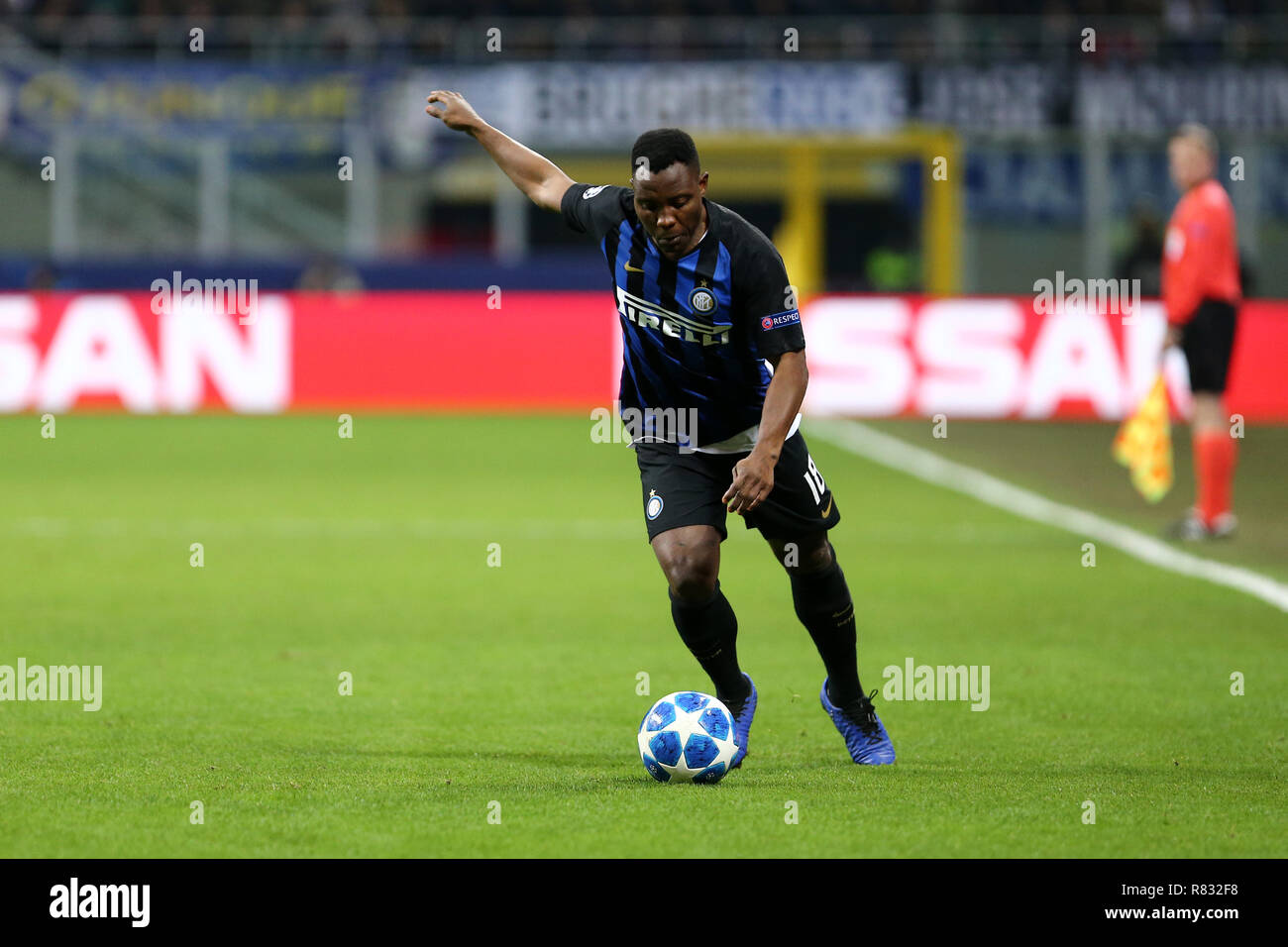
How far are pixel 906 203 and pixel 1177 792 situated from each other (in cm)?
3064

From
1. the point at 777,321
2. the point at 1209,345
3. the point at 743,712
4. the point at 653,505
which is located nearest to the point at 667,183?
the point at 777,321

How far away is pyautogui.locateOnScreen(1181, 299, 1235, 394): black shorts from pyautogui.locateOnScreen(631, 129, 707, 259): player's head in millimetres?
7174

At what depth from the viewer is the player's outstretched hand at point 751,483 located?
5770 mm

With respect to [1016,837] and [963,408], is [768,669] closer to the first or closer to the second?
[1016,837]

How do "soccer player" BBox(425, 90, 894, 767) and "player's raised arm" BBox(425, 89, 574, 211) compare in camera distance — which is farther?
"player's raised arm" BBox(425, 89, 574, 211)

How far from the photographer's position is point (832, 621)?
6.37 meters

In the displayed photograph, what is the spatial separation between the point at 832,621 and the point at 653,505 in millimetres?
733

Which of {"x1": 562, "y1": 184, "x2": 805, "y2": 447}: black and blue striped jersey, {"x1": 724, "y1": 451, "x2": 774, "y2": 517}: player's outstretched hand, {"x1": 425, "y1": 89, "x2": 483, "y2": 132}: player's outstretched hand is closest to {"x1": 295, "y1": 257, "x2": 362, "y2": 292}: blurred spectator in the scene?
{"x1": 425, "y1": 89, "x2": 483, "y2": 132}: player's outstretched hand

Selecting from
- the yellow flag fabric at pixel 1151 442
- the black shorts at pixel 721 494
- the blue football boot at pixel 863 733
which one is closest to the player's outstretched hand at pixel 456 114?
the black shorts at pixel 721 494

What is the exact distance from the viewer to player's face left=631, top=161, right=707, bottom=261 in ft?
18.8

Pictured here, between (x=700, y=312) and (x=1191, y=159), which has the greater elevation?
(x=1191, y=159)

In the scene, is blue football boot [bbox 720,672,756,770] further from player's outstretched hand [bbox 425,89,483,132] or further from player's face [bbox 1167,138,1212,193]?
A: player's face [bbox 1167,138,1212,193]

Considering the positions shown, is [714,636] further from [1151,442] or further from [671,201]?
[1151,442]

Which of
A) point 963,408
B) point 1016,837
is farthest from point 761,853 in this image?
point 963,408
